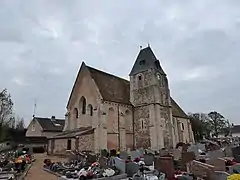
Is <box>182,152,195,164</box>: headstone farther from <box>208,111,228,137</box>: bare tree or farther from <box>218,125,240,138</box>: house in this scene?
<box>218,125,240,138</box>: house

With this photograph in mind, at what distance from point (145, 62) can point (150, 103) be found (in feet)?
23.2

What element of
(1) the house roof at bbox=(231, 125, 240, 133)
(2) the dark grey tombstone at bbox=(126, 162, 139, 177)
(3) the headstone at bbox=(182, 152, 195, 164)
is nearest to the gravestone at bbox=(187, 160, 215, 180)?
(3) the headstone at bbox=(182, 152, 195, 164)

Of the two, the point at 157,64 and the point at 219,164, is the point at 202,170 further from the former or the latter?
the point at 157,64

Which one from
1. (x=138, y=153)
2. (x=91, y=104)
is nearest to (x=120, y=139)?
(x=91, y=104)

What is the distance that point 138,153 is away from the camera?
19.3 metres

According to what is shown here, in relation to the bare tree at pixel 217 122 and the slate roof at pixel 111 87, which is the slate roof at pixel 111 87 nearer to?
the slate roof at pixel 111 87

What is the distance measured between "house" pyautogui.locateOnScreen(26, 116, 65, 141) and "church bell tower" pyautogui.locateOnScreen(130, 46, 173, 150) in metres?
20.6

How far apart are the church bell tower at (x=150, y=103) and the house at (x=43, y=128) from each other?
20.6 meters

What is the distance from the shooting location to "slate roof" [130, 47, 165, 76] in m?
36.8

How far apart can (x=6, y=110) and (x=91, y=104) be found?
12.3 metres

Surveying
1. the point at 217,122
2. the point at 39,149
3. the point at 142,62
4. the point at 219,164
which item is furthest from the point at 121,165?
the point at 217,122

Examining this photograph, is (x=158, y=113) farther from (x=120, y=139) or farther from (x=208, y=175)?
(x=208, y=175)

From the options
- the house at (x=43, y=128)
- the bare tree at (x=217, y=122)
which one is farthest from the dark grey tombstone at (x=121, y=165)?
the bare tree at (x=217, y=122)

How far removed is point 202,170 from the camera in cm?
1074
